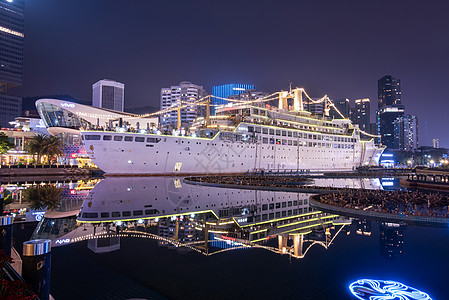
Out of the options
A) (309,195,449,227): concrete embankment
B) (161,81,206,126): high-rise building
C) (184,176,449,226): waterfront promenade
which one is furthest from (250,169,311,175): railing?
(161,81,206,126): high-rise building

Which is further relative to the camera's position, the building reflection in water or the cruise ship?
the cruise ship

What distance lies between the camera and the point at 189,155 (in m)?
42.1

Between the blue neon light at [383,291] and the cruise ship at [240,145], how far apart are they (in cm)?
3464

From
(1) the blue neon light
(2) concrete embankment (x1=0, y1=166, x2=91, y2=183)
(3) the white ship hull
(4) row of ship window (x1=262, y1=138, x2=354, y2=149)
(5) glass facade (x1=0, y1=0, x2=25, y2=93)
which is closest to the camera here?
(1) the blue neon light

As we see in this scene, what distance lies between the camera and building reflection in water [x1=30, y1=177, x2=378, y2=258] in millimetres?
9016

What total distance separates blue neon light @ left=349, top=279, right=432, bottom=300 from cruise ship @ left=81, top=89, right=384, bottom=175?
34636 millimetres

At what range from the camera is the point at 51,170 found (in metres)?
51.0

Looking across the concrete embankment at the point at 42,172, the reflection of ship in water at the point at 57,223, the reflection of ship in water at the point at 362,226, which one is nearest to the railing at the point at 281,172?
the concrete embankment at the point at 42,172

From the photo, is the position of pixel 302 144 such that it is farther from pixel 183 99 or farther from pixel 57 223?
pixel 183 99

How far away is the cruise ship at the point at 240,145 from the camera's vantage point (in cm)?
3766

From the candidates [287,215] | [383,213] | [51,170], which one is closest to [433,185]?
[383,213]

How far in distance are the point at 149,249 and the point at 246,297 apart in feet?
13.0

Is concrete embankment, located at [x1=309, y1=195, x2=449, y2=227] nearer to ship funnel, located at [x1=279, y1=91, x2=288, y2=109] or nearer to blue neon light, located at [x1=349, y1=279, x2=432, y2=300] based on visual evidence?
blue neon light, located at [x1=349, y1=279, x2=432, y2=300]

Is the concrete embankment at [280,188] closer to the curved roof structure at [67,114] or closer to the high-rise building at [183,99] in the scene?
the curved roof structure at [67,114]
